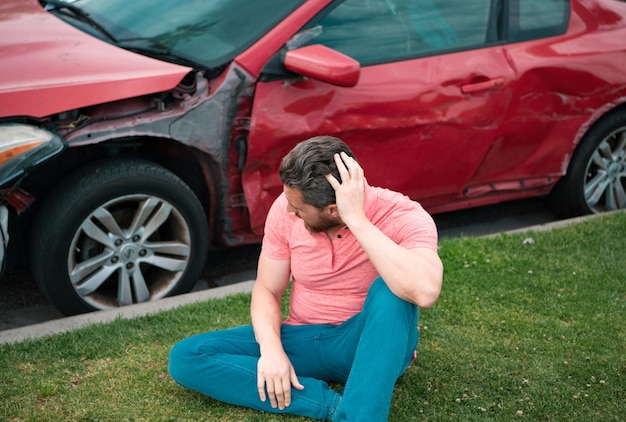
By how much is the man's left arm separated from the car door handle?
2143mm

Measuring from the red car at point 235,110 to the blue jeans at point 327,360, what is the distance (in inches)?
43.7

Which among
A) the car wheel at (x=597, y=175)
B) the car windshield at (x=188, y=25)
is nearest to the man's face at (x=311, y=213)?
the car windshield at (x=188, y=25)

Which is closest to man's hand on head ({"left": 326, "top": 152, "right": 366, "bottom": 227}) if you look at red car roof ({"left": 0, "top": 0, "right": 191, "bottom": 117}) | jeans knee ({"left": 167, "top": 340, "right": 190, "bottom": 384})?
jeans knee ({"left": 167, "top": 340, "right": 190, "bottom": 384})

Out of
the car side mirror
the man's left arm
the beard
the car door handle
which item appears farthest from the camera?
the car door handle

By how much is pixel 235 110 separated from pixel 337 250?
1444 millimetres

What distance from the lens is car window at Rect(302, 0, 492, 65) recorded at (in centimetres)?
469

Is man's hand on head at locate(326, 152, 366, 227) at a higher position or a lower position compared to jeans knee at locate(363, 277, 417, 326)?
higher

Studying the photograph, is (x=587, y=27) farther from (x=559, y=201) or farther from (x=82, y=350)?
(x=82, y=350)

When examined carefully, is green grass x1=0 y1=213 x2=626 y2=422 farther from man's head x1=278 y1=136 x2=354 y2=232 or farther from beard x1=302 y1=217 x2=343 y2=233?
man's head x1=278 y1=136 x2=354 y2=232

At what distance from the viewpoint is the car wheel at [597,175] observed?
18.1 ft

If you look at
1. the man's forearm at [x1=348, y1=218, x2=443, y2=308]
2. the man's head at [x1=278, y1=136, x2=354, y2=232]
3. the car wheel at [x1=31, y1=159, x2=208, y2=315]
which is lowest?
the car wheel at [x1=31, y1=159, x2=208, y2=315]

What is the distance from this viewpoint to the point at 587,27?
17.8 feet

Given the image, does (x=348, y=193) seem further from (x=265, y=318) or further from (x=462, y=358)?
(x=462, y=358)

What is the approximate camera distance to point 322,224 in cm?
305
